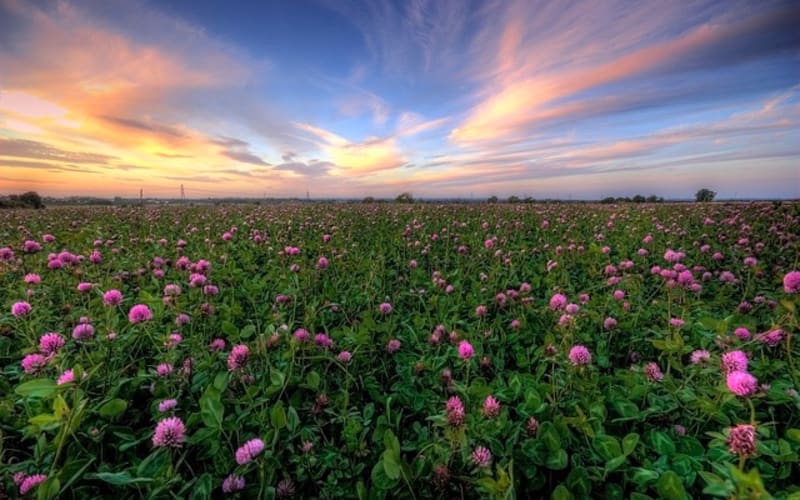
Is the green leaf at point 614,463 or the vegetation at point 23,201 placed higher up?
the vegetation at point 23,201

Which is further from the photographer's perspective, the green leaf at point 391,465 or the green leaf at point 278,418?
the green leaf at point 278,418

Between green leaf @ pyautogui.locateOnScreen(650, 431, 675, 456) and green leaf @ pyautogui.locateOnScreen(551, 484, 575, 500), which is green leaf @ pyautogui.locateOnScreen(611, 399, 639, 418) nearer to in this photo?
green leaf @ pyautogui.locateOnScreen(650, 431, 675, 456)

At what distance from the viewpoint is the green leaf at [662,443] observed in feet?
4.79

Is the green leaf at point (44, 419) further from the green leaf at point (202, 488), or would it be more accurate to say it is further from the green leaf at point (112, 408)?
the green leaf at point (202, 488)

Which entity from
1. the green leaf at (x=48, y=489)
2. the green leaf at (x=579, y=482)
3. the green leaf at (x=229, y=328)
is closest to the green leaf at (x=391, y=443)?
the green leaf at (x=579, y=482)

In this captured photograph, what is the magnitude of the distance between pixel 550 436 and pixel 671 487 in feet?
1.30

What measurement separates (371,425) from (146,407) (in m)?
1.24

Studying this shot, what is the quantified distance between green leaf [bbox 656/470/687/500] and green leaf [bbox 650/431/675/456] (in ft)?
0.97

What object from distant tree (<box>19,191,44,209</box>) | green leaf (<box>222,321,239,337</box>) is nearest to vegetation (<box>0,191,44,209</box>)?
distant tree (<box>19,191,44,209</box>)

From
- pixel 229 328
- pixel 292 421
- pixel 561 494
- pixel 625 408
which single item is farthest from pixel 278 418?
pixel 625 408

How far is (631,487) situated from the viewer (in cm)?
141

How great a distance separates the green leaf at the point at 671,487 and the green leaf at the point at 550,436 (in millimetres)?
334

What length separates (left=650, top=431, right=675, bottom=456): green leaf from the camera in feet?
4.79

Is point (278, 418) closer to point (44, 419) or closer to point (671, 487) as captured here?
point (44, 419)
